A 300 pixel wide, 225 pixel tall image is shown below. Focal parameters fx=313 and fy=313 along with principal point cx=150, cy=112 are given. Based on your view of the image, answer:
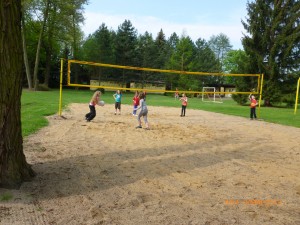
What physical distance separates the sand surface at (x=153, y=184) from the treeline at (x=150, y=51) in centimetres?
3020

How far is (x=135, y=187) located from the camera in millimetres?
4965

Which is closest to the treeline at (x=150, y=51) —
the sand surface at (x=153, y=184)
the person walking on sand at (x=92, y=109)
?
the person walking on sand at (x=92, y=109)

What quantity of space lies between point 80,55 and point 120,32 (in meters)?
9.13

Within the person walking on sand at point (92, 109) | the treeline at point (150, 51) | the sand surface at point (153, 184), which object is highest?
the treeline at point (150, 51)

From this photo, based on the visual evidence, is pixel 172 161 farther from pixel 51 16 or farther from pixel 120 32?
pixel 120 32

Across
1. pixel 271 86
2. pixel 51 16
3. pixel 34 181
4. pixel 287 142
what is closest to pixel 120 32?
pixel 51 16

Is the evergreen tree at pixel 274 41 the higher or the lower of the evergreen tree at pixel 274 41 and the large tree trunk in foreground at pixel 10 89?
the higher

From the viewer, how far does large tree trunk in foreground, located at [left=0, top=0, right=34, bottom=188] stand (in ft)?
14.3

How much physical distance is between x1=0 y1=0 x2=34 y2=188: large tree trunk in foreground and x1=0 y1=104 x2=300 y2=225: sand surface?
0.32 metres

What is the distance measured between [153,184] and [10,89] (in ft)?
8.64

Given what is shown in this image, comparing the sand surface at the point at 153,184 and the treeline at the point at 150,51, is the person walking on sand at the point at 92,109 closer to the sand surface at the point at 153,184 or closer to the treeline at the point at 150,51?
the sand surface at the point at 153,184

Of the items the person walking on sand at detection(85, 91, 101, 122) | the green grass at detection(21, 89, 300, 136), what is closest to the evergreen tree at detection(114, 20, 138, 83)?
the green grass at detection(21, 89, 300, 136)

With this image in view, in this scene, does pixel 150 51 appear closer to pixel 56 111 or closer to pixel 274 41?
pixel 274 41

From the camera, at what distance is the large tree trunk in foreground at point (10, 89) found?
4.37m
